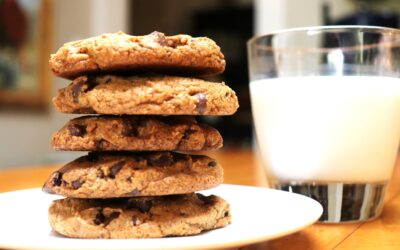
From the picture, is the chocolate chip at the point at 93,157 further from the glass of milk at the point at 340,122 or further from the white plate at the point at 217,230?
A: the glass of milk at the point at 340,122

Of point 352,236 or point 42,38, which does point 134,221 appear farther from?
point 42,38

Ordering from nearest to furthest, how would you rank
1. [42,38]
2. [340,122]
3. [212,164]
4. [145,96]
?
[145,96] < [212,164] < [340,122] < [42,38]

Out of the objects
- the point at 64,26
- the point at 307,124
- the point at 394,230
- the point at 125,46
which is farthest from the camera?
the point at 64,26

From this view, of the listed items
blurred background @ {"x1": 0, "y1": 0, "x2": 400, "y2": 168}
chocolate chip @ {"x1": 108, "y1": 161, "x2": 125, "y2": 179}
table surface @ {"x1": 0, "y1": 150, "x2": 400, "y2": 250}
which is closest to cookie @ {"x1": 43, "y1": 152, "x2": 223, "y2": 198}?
chocolate chip @ {"x1": 108, "y1": 161, "x2": 125, "y2": 179}

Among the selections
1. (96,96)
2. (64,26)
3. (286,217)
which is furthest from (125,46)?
(64,26)

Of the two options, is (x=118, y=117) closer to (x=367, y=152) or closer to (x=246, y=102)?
(x=367, y=152)

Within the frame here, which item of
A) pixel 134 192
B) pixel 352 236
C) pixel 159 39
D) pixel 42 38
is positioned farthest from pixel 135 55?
pixel 42 38

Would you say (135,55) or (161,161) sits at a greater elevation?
(135,55)
